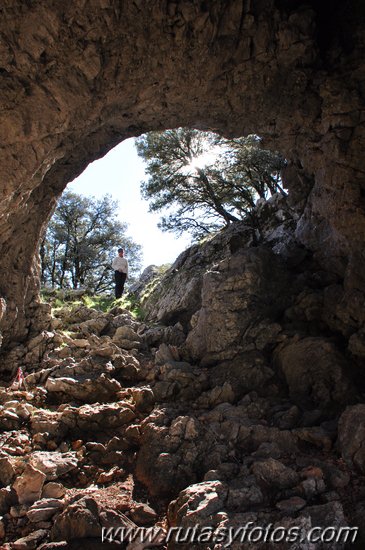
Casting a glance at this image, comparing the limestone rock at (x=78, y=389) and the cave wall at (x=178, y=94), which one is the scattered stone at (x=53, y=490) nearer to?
the limestone rock at (x=78, y=389)

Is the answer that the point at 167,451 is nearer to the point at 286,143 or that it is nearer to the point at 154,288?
the point at 286,143

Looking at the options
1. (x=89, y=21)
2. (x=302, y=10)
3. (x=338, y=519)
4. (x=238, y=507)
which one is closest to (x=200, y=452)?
(x=238, y=507)

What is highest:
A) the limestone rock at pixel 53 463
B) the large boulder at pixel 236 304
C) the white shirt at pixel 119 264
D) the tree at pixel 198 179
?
the tree at pixel 198 179

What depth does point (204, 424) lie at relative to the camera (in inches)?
219

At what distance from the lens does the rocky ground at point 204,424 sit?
12.7 ft

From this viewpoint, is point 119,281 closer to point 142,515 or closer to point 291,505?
point 142,515

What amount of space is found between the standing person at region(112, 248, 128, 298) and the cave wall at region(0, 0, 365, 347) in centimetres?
621

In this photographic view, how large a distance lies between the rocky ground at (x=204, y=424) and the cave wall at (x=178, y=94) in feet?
4.17

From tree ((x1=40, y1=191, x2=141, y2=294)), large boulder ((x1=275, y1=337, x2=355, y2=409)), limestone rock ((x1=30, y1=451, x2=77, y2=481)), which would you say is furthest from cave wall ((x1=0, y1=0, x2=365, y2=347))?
tree ((x1=40, y1=191, x2=141, y2=294))

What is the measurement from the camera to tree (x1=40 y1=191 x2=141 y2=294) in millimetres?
22969

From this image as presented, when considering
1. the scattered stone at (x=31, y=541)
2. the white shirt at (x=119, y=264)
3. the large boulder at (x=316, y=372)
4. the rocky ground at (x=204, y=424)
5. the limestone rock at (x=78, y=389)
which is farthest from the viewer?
the white shirt at (x=119, y=264)

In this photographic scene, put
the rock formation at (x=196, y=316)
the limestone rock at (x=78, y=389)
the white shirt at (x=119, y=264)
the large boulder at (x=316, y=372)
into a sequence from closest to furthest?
1. the rock formation at (x=196, y=316)
2. the large boulder at (x=316, y=372)
3. the limestone rock at (x=78, y=389)
4. the white shirt at (x=119, y=264)

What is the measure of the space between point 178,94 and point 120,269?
9003mm

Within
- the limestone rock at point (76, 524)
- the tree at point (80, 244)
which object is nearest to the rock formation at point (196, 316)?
the limestone rock at point (76, 524)
